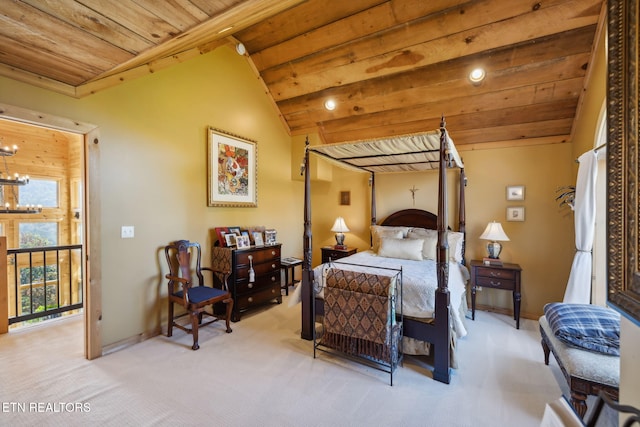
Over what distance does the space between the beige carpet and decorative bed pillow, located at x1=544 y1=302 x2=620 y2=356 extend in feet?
1.82

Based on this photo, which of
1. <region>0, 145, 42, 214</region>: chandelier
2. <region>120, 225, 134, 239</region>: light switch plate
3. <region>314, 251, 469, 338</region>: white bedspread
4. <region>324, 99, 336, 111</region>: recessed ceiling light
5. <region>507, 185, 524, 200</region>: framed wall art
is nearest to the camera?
<region>314, 251, 469, 338</region>: white bedspread

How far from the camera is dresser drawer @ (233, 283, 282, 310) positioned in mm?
3779

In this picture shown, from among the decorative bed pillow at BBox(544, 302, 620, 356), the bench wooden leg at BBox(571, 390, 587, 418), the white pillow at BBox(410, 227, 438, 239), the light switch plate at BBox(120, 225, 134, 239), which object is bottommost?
the bench wooden leg at BBox(571, 390, 587, 418)

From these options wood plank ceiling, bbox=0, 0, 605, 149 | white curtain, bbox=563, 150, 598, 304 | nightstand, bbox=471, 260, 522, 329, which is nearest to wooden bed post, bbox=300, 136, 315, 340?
wood plank ceiling, bbox=0, 0, 605, 149

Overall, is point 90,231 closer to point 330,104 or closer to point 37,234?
point 330,104

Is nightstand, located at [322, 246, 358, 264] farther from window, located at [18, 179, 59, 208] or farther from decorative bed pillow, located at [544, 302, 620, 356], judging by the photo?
window, located at [18, 179, 59, 208]

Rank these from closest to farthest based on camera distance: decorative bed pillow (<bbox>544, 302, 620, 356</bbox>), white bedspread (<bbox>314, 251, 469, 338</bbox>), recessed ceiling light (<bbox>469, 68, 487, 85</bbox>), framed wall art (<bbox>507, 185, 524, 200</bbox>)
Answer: decorative bed pillow (<bbox>544, 302, 620, 356</bbox>) < white bedspread (<bbox>314, 251, 469, 338</bbox>) < recessed ceiling light (<bbox>469, 68, 487, 85</bbox>) < framed wall art (<bbox>507, 185, 524, 200</bbox>)

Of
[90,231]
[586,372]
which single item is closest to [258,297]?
[90,231]

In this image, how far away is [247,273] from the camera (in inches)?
152

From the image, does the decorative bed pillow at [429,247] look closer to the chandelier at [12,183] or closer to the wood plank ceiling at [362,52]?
the wood plank ceiling at [362,52]

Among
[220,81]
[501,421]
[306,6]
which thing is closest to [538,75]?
[306,6]

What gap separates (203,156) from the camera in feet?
12.5

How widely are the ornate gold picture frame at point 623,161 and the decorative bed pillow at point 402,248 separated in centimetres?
286

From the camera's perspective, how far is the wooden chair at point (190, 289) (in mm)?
3057
